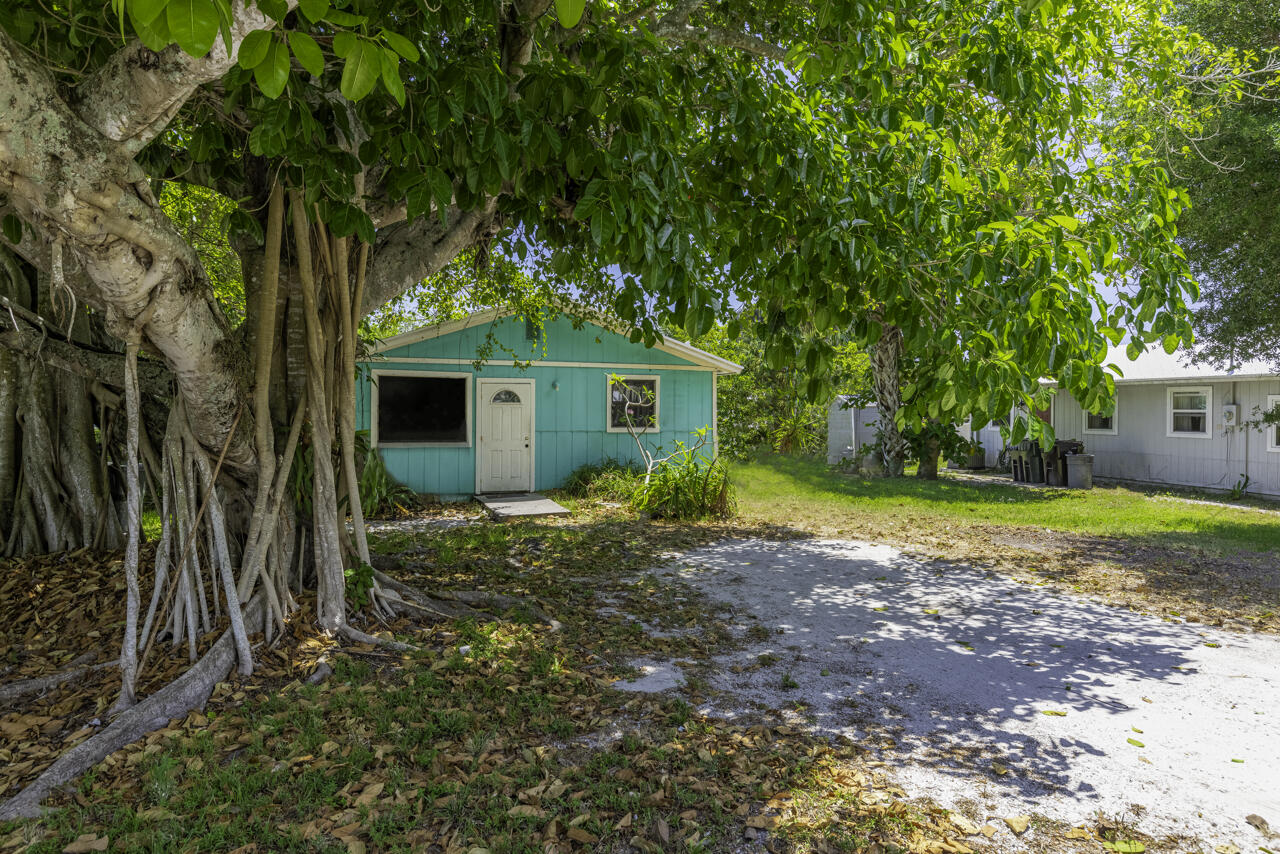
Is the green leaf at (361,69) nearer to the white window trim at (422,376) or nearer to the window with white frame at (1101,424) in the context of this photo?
the white window trim at (422,376)

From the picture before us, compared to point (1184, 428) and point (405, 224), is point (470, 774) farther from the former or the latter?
point (1184, 428)

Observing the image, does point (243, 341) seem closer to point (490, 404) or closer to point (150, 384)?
point (150, 384)

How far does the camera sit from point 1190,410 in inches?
568

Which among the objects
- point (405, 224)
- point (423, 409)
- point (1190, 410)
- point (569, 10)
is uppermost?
point (405, 224)

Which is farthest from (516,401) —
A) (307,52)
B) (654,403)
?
(307,52)

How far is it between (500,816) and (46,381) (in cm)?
552

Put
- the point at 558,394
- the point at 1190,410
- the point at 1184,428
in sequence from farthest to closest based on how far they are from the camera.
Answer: the point at 1184,428, the point at 1190,410, the point at 558,394

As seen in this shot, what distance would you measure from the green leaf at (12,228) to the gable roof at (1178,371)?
13451mm

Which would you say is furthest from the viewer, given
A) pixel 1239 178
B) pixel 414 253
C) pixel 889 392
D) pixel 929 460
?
pixel 929 460

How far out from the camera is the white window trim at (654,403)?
1317 cm

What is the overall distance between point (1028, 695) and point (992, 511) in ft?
26.8

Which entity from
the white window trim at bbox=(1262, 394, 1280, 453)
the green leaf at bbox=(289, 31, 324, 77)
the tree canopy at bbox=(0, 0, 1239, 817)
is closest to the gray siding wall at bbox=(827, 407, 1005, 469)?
the white window trim at bbox=(1262, 394, 1280, 453)

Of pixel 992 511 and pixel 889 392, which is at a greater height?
pixel 889 392

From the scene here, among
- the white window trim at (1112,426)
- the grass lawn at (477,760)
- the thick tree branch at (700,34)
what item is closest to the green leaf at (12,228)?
the grass lawn at (477,760)
